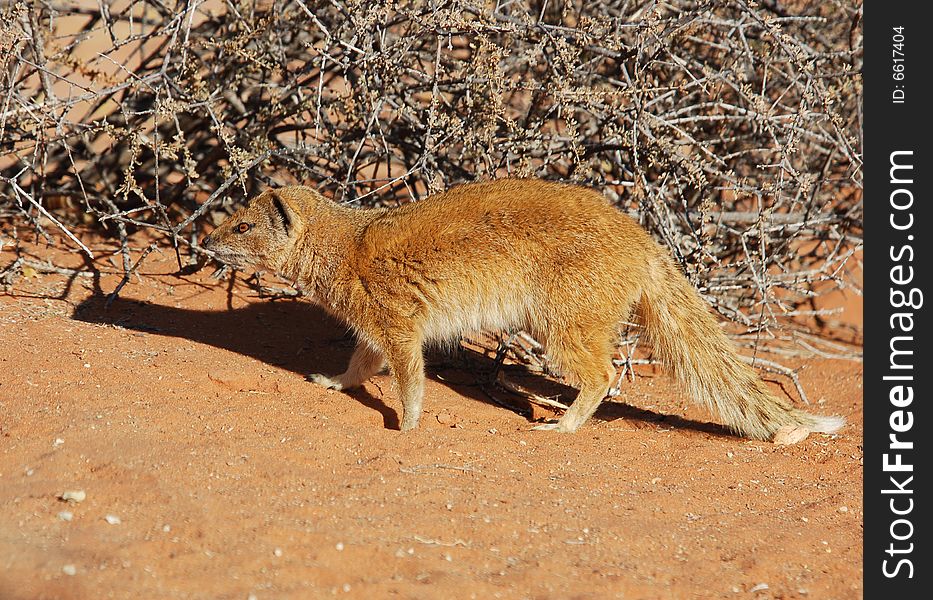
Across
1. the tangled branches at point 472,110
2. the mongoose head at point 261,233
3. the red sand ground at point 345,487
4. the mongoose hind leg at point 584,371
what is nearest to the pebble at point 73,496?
the red sand ground at point 345,487

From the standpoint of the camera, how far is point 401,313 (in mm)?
5309

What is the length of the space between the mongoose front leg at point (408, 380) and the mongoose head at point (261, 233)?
43.9 inches

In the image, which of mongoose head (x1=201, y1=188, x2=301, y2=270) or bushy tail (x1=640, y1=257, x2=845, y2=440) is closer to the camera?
bushy tail (x1=640, y1=257, x2=845, y2=440)

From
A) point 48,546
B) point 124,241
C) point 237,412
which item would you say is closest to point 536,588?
point 48,546

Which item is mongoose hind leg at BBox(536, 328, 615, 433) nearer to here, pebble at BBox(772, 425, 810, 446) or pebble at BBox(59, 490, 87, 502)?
pebble at BBox(772, 425, 810, 446)

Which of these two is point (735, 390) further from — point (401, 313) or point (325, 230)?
point (325, 230)

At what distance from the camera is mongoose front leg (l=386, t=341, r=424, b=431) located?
5.18 m

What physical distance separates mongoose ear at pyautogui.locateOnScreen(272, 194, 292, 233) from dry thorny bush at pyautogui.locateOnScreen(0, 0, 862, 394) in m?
0.30

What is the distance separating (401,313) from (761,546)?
2447 millimetres

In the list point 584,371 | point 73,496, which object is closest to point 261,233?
point 584,371

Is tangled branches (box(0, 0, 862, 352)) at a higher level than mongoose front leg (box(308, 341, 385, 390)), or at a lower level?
higher

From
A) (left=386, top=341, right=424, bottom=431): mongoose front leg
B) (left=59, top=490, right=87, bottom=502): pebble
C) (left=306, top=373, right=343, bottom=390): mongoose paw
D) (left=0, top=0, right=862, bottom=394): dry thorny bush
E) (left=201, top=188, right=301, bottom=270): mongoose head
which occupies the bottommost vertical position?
(left=306, top=373, right=343, bottom=390): mongoose paw

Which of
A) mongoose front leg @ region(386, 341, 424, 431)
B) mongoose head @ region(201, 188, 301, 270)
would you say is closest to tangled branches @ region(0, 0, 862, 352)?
mongoose head @ region(201, 188, 301, 270)

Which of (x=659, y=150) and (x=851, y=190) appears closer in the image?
(x=659, y=150)
